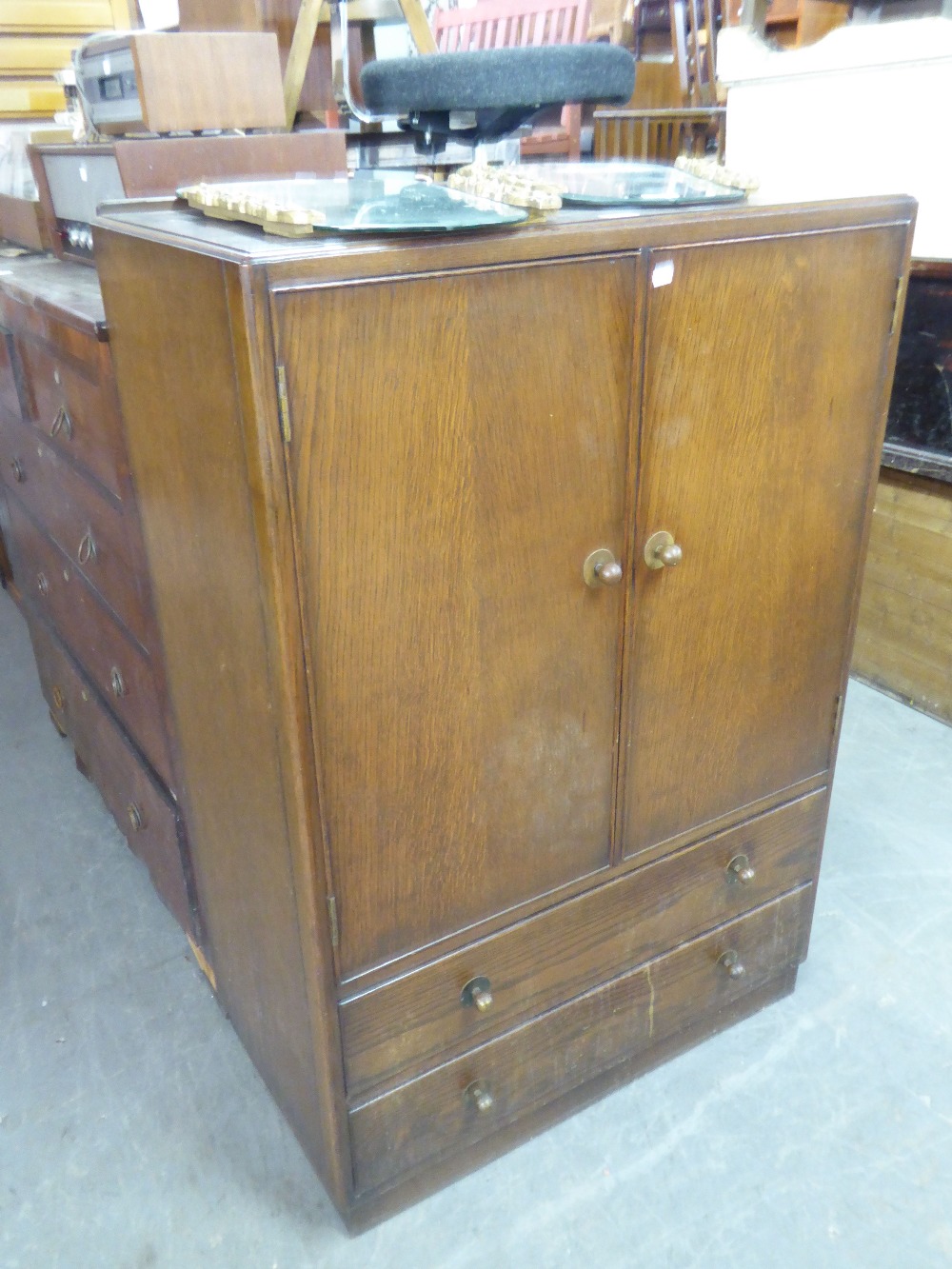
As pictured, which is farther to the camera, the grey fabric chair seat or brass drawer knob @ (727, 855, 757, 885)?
brass drawer knob @ (727, 855, 757, 885)

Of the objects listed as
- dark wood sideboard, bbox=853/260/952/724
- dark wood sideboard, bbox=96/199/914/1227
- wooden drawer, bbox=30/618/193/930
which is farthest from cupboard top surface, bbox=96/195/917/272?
dark wood sideboard, bbox=853/260/952/724

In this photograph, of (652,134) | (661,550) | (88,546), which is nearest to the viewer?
(661,550)

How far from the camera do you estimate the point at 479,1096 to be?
1.27m

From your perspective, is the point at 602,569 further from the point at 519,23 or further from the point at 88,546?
the point at 519,23

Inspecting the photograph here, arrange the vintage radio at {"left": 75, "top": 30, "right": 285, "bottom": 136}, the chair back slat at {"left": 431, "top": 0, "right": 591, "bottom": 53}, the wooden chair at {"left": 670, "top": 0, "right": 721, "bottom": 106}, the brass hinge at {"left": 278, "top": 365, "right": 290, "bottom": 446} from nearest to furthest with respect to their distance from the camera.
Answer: the brass hinge at {"left": 278, "top": 365, "right": 290, "bottom": 446} < the vintage radio at {"left": 75, "top": 30, "right": 285, "bottom": 136} < the chair back slat at {"left": 431, "top": 0, "right": 591, "bottom": 53} < the wooden chair at {"left": 670, "top": 0, "right": 721, "bottom": 106}

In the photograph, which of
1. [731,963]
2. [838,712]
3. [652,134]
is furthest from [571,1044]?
[652,134]

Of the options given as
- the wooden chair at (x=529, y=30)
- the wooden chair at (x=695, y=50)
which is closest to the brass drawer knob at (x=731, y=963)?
the wooden chair at (x=529, y=30)

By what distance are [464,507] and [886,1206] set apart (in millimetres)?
1084

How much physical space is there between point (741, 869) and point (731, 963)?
0.16 m

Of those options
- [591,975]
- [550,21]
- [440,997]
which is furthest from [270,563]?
[550,21]

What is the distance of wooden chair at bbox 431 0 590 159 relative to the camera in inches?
110

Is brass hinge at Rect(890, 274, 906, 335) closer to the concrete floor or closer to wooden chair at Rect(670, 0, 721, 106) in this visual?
the concrete floor

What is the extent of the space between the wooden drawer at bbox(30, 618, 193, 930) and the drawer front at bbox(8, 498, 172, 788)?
51mm

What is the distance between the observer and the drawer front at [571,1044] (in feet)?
4.00
